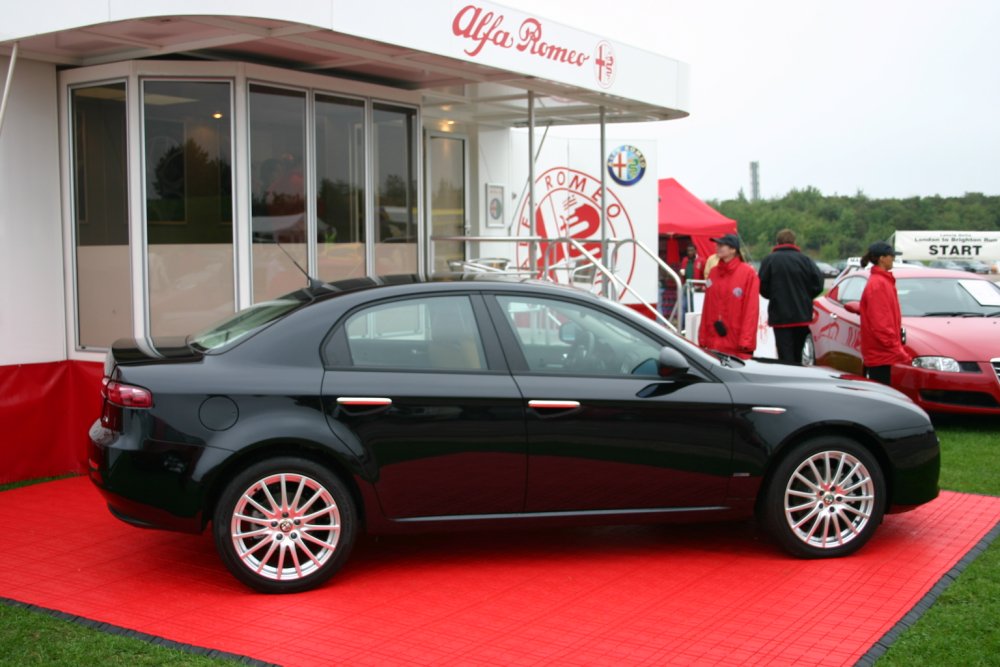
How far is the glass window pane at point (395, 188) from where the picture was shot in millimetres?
9938

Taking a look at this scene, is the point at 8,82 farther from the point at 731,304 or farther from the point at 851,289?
the point at 851,289

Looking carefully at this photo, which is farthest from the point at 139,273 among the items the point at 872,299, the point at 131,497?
the point at 872,299

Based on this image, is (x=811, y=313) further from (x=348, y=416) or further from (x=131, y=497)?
(x=131, y=497)

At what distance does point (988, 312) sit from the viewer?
11.2 m

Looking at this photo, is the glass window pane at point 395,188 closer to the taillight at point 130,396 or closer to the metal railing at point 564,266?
the metal railing at point 564,266

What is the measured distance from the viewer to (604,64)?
999cm

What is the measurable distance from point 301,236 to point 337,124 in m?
1.08

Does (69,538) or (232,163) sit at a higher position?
(232,163)

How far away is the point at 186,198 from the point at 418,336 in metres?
3.49

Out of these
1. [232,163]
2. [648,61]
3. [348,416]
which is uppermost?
[648,61]

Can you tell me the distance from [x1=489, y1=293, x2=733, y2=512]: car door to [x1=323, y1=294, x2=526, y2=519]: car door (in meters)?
0.13

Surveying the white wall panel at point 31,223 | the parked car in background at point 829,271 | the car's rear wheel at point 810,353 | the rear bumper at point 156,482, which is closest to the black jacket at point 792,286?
the car's rear wheel at point 810,353

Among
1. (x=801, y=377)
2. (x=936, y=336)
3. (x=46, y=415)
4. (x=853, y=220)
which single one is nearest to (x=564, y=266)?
(x=936, y=336)

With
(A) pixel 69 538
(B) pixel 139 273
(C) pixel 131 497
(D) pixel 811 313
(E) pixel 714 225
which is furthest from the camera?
(E) pixel 714 225
